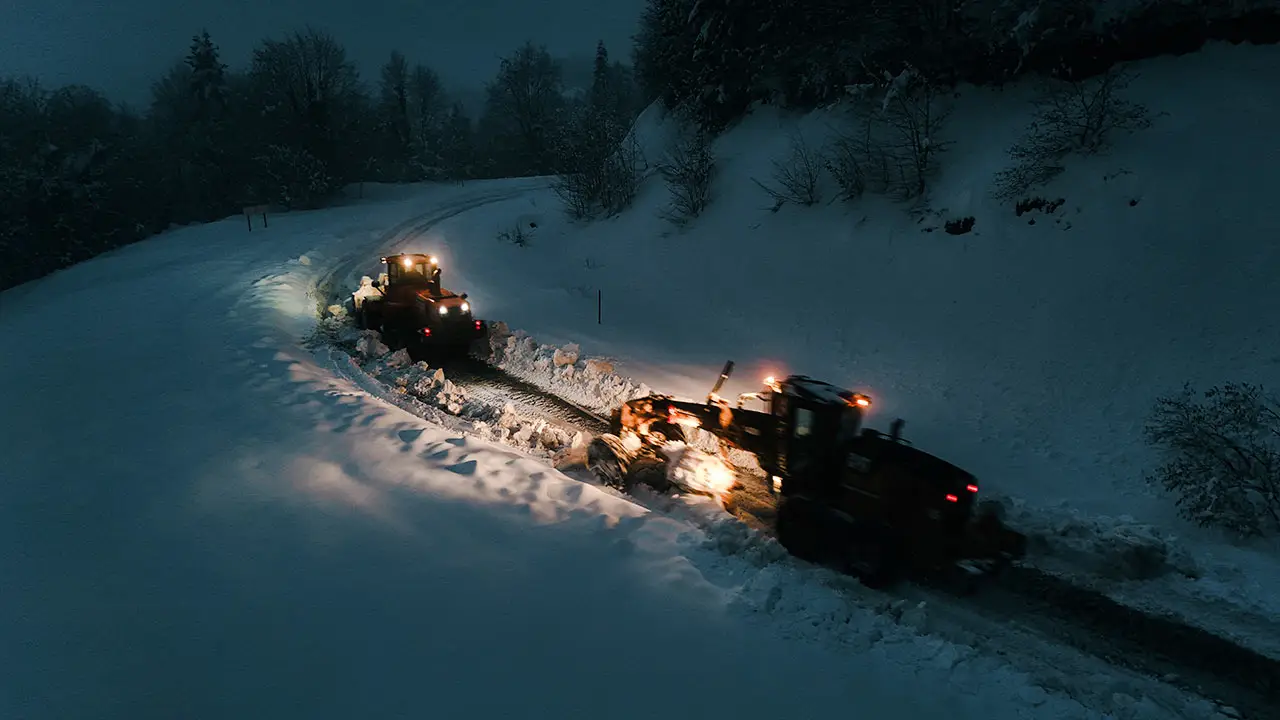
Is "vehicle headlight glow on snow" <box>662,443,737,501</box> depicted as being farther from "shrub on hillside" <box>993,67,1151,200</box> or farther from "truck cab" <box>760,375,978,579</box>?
"shrub on hillside" <box>993,67,1151,200</box>

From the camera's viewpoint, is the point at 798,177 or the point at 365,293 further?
the point at 798,177

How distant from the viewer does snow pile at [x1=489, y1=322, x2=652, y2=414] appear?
14.2 m

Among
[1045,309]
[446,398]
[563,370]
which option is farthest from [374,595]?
[1045,309]

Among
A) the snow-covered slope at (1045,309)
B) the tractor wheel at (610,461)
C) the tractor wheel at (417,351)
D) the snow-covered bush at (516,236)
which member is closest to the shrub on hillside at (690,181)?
the snow-covered slope at (1045,309)

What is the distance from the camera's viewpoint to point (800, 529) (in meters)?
8.23

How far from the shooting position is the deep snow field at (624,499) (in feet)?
19.4

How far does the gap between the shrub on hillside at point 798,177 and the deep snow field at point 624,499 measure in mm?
612

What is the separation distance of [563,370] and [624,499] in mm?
6418

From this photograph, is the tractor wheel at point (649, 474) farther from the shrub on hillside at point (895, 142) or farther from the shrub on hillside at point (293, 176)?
the shrub on hillside at point (293, 176)

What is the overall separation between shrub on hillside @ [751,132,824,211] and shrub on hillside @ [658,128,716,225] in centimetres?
205

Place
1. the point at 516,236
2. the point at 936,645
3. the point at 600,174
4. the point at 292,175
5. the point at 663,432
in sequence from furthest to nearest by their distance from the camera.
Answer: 1. the point at 292,175
2. the point at 516,236
3. the point at 600,174
4. the point at 663,432
5. the point at 936,645

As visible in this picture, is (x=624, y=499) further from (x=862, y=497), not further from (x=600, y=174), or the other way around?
(x=600, y=174)

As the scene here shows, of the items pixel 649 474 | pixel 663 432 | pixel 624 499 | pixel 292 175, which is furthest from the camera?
pixel 292 175

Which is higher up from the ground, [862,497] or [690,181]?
[690,181]
